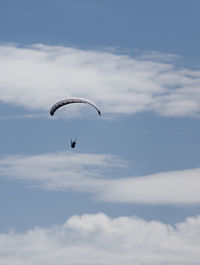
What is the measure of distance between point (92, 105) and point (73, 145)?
13.5 metres

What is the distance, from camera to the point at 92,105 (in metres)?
149

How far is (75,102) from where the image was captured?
152 m

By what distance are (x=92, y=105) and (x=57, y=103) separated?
334 inches

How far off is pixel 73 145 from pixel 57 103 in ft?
33.3

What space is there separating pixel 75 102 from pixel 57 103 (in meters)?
3.85

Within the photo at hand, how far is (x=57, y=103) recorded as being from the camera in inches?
6063

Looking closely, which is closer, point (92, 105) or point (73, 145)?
point (92, 105)

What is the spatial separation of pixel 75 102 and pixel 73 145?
10.8 m

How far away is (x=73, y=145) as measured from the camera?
15938cm

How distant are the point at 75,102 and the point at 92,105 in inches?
190
